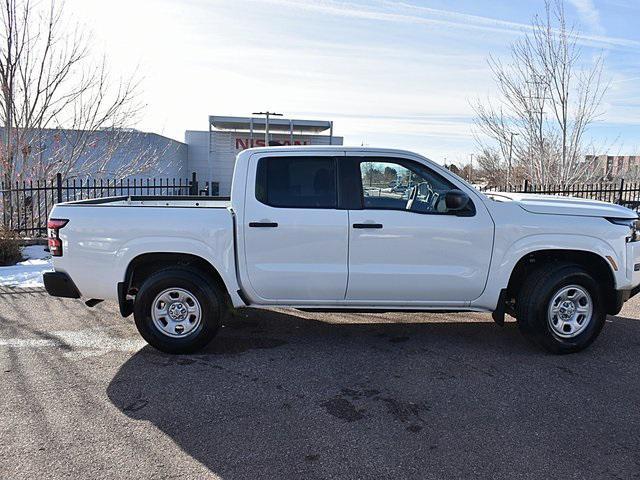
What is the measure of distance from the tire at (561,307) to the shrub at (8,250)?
826cm

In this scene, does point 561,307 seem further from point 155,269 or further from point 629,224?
point 155,269

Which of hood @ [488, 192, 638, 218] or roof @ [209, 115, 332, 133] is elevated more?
roof @ [209, 115, 332, 133]

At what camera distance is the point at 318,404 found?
12.3 feet

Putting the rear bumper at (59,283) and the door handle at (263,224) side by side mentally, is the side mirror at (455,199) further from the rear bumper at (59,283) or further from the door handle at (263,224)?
the rear bumper at (59,283)

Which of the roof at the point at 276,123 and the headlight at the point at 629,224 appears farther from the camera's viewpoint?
the roof at the point at 276,123

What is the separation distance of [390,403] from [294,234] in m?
1.73

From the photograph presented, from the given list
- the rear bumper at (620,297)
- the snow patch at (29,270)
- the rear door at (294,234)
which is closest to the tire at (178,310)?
the rear door at (294,234)

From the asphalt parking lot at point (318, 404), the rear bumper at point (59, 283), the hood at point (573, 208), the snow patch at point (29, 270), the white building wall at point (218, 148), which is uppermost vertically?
the white building wall at point (218, 148)

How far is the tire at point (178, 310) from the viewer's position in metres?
4.62

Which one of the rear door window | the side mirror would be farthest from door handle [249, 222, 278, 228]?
the side mirror

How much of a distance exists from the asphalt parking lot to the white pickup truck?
46 centimetres

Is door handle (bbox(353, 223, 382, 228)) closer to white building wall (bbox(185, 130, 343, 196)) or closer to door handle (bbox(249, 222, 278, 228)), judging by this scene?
door handle (bbox(249, 222, 278, 228))

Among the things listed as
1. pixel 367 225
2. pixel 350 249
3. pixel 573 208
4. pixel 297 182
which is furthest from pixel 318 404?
pixel 573 208

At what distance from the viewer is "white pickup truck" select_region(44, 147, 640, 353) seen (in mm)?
4633
